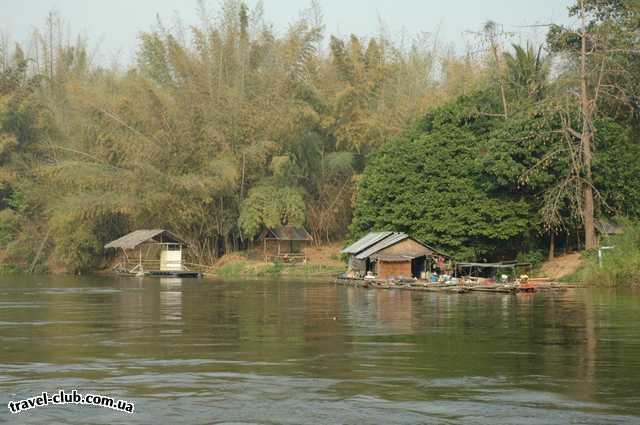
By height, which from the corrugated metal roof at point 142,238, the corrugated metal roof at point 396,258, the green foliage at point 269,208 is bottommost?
the corrugated metal roof at point 396,258

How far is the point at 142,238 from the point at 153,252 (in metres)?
4.35

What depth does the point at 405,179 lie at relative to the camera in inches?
1695

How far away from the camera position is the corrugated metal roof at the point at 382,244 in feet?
130

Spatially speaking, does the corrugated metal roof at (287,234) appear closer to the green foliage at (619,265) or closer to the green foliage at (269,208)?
the green foliage at (269,208)

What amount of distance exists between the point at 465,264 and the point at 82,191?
84.3 ft

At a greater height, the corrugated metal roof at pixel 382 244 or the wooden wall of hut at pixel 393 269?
the corrugated metal roof at pixel 382 244

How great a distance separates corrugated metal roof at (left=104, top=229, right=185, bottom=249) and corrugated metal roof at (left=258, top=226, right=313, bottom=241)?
16.6 feet

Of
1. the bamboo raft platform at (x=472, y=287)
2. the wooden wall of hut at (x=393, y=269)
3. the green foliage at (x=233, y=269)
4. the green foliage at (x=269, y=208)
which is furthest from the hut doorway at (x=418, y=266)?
the green foliage at (x=269, y=208)

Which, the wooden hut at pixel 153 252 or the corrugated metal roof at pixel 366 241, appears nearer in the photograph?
the corrugated metal roof at pixel 366 241

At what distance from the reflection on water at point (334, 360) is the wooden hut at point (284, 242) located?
25.2m

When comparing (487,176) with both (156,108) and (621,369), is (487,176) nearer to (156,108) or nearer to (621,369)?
(156,108)

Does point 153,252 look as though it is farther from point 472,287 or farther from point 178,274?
point 472,287

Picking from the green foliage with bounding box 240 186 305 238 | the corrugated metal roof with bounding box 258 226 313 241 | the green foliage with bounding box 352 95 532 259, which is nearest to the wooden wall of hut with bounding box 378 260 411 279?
the green foliage with bounding box 352 95 532 259

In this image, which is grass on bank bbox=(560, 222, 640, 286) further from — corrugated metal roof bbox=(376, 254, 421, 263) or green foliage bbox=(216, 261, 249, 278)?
green foliage bbox=(216, 261, 249, 278)
